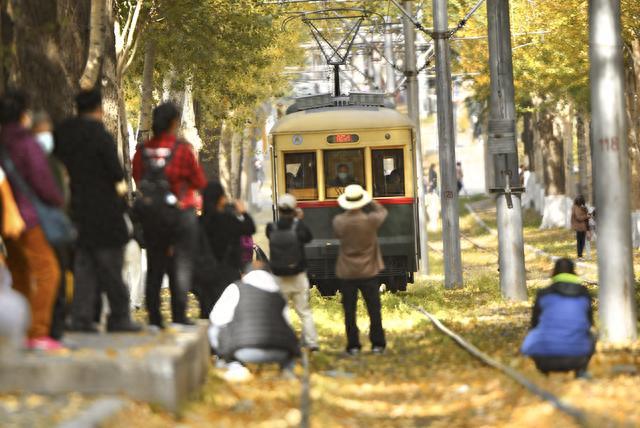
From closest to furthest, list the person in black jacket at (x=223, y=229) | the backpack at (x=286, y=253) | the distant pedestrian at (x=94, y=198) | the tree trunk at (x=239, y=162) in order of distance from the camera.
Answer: the distant pedestrian at (x=94, y=198)
the person in black jacket at (x=223, y=229)
the backpack at (x=286, y=253)
the tree trunk at (x=239, y=162)

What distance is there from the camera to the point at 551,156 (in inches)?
2233

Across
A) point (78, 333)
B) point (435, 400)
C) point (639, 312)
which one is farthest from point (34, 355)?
point (639, 312)

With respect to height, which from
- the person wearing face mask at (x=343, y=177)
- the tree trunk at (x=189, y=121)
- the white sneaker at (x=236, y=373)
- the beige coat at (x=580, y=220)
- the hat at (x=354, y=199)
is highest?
the tree trunk at (x=189, y=121)

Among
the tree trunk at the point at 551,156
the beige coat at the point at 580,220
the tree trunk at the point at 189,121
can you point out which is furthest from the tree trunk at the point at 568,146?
the tree trunk at the point at 189,121

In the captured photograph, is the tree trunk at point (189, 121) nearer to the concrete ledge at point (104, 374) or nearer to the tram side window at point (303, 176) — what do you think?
the tram side window at point (303, 176)

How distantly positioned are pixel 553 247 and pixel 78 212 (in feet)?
103

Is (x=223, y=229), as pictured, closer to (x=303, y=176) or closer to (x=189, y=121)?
(x=303, y=176)

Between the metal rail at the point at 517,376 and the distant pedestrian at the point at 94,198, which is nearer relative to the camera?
the metal rail at the point at 517,376

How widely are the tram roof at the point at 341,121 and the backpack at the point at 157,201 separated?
11.7 meters

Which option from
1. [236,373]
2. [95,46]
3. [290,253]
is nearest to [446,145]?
[95,46]

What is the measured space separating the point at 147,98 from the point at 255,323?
18.1m

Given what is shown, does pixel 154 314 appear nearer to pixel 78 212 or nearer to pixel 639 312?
pixel 78 212

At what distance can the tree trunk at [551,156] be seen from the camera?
56062 mm

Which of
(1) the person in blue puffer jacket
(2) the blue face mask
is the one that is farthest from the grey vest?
(2) the blue face mask
